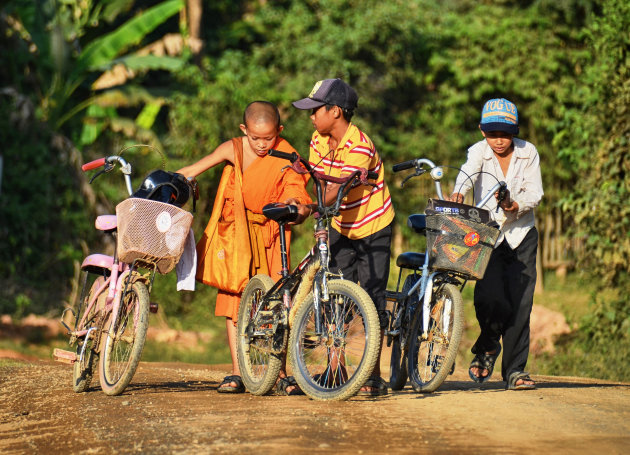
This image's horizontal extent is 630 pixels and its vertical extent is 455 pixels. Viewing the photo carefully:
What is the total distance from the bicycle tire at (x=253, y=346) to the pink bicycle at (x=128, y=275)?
53cm

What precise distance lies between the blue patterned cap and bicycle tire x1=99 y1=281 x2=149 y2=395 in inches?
98.3

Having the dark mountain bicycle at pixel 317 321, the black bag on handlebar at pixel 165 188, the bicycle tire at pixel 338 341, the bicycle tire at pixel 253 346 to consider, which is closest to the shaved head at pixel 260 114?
the black bag on handlebar at pixel 165 188

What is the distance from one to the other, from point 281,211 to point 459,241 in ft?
3.51

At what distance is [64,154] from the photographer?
16.4 metres

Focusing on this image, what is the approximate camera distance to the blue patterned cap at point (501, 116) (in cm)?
634

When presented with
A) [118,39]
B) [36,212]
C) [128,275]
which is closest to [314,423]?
[128,275]

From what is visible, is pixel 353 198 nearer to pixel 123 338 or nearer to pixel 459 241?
pixel 459 241

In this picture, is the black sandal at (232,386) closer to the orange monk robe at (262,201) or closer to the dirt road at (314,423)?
the dirt road at (314,423)

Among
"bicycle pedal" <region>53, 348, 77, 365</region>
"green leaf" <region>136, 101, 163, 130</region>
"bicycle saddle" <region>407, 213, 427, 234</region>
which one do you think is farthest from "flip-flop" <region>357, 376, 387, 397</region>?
"green leaf" <region>136, 101, 163, 130</region>

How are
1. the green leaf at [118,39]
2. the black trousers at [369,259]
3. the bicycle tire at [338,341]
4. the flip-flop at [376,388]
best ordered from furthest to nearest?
1. the green leaf at [118,39]
2. the black trousers at [369,259]
3. the flip-flop at [376,388]
4. the bicycle tire at [338,341]

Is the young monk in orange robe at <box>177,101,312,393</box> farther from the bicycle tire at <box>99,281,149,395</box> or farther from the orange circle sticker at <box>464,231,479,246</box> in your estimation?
the orange circle sticker at <box>464,231,479,246</box>

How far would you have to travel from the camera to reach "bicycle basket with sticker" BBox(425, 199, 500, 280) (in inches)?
225

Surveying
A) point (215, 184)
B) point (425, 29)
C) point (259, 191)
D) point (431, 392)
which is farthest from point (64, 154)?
point (431, 392)

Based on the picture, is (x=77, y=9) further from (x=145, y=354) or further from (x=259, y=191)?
(x=259, y=191)
